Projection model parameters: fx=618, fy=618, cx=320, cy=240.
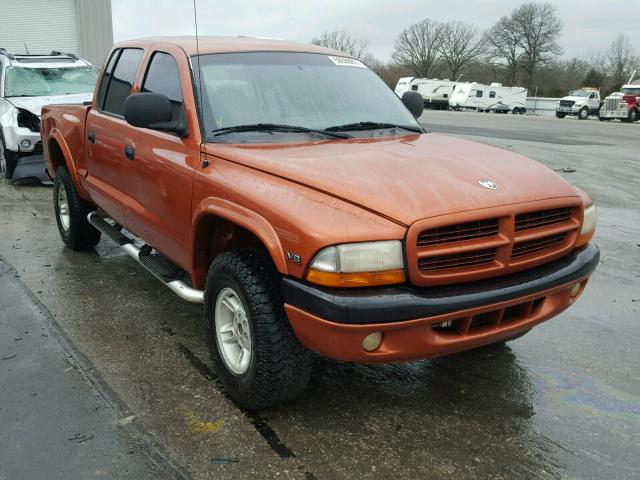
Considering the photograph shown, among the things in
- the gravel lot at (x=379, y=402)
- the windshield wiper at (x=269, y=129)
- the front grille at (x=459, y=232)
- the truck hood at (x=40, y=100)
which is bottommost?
the gravel lot at (x=379, y=402)

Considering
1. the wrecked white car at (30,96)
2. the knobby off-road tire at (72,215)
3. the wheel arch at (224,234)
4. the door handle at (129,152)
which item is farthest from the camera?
the wrecked white car at (30,96)

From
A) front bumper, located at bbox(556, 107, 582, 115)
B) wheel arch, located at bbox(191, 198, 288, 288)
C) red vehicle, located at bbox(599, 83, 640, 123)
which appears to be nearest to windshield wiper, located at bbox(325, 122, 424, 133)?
wheel arch, located at bbox(191, 198, 288, 288)

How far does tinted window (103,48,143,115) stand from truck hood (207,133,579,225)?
1547 millimetres

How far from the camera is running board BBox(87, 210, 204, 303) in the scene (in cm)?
358

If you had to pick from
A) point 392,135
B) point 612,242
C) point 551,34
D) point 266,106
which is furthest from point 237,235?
point 551,34

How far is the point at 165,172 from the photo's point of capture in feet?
12.2

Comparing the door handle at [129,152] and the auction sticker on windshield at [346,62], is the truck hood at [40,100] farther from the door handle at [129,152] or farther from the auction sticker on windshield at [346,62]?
the auction sticker on windshield at [346,62]

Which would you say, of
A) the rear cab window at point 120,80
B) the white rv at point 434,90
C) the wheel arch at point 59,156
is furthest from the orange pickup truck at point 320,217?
the white rv at point 434,90

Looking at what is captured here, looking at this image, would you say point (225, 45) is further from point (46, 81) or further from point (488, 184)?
point (46, 81)

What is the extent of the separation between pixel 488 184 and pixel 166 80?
7.36 ft

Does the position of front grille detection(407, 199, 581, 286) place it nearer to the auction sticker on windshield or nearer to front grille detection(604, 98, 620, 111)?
the auction sticker on windshield

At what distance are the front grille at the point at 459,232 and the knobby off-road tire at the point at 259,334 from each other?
0.74 meters

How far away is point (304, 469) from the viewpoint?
272 centimetres

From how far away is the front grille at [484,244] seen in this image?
8.59 feet
